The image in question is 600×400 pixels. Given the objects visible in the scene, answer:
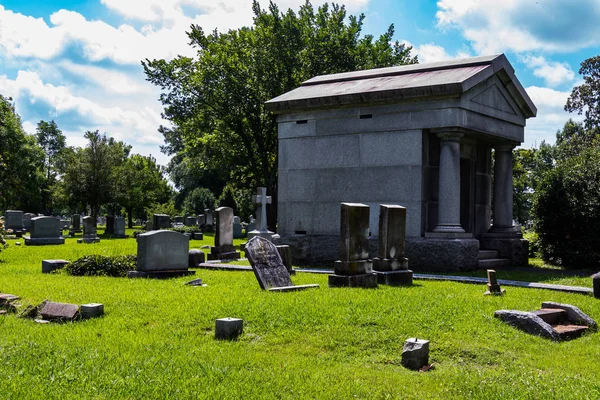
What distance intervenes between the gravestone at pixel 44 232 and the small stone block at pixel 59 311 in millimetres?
18961

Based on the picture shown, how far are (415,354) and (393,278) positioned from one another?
567 cm

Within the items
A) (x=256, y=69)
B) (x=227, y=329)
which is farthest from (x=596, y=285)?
(x=256, y=69)

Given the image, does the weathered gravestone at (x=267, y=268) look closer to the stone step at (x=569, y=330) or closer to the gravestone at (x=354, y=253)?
the gravestone at (x=354, y=253)

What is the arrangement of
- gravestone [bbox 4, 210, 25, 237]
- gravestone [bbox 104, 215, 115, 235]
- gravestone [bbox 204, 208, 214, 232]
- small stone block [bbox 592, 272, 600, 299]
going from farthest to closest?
1. gravestone [bbox 204, 208, 214, 232]
2. gravestone [bbox 104, 215, 115, 235]
3. gravestone [bbox 4, 210, 25, 237]
4. small stone block [bbox 592, 272, 600, 299]

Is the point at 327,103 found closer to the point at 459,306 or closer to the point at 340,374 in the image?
the point at 459,306

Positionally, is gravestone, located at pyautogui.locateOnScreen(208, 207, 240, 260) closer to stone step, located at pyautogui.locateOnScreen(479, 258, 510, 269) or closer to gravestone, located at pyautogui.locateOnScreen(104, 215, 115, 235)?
stone step, located at pyautogui.locateOnScreen(479, 258, 510, 269)

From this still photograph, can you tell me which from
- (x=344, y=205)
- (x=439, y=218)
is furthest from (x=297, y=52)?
(x=344, y=205)

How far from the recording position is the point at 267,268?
10.8 meters

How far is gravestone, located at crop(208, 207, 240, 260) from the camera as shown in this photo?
17484 millimetres

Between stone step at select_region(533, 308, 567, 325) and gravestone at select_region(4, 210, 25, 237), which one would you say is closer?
stone step at select_region(533, 308, 567, 325)

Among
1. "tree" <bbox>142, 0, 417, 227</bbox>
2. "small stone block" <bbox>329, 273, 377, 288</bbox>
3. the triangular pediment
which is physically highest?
"tree" <bbox>142, 0, 417, 227</bbox>

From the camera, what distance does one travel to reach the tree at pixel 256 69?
29000 mm

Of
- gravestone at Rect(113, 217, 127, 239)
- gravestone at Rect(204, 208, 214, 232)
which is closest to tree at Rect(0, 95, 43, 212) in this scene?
gravestone at Rect(113, 217, 127, 239)

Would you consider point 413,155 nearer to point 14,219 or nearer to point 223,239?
point 223,239
